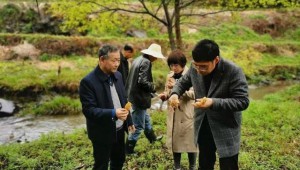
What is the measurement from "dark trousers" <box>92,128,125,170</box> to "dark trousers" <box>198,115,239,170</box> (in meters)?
1.07

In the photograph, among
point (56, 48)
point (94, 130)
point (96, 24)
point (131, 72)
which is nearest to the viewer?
point (94, 130)

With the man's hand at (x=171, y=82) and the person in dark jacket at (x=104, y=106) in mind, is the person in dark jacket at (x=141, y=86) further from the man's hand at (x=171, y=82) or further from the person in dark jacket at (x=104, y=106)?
the person in dark jacket at (x=104, y=106)

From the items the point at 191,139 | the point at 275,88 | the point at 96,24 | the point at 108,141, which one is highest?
the point at 96,24

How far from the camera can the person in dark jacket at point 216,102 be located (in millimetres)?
3588

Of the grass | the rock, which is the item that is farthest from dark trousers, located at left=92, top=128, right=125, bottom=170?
the grass

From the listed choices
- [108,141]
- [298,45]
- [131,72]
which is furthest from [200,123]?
[298,45]

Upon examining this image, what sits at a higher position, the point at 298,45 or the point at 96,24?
the point at 96,24

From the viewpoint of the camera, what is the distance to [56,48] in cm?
1966

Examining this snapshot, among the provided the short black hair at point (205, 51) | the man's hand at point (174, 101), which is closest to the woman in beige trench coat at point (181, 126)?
the man's hand at point (174, 101)

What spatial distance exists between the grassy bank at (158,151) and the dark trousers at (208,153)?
204cm

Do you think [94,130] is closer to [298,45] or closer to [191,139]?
[191,139]

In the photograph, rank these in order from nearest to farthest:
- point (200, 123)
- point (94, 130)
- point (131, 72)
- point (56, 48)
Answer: point (200, 123) < point (94, 130) < point (131, 72) < point (56, 48)

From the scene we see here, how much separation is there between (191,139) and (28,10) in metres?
22.2

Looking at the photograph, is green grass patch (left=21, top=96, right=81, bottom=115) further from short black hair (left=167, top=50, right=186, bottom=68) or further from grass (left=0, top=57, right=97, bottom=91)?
short black hair (left=167, top=50, right=186, bottom=68)
